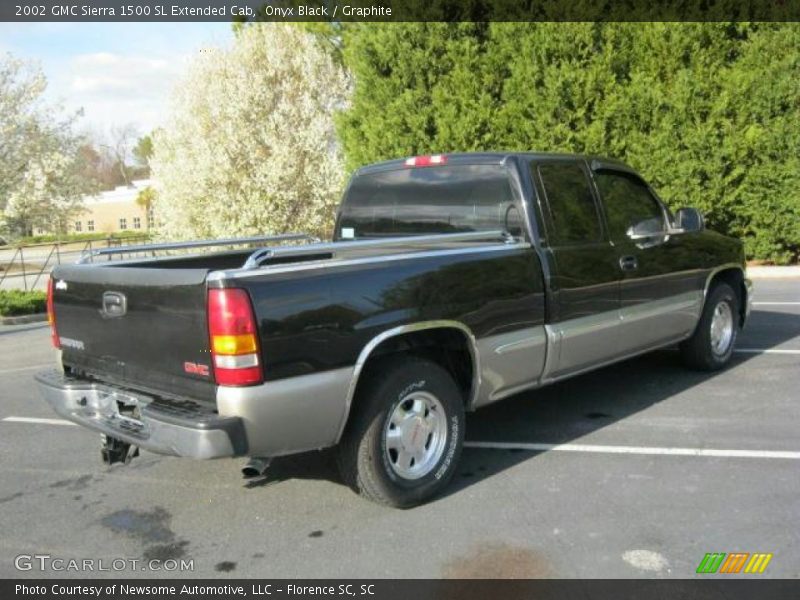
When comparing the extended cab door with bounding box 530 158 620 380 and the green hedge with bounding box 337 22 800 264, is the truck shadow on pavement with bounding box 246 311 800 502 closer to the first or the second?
the extended cab door with bounding box 530 158 620 380

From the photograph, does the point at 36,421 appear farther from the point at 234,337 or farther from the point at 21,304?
the point at 21,304

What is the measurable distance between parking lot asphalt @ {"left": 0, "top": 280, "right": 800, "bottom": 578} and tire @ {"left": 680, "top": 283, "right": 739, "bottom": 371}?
65 cm

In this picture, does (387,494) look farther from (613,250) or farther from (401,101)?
(401,101)

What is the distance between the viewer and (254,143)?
1788cm

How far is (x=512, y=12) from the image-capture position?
1491 cm

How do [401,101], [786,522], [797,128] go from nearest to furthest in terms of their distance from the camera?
[786,522] < [797,128] < [401,101]

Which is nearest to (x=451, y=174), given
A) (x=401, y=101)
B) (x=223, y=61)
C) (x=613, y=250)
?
(x=613, y=250)

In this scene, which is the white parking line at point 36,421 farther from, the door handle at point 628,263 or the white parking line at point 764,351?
the white parking line at point 764,351

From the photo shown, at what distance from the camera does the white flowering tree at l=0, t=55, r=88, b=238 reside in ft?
65.7

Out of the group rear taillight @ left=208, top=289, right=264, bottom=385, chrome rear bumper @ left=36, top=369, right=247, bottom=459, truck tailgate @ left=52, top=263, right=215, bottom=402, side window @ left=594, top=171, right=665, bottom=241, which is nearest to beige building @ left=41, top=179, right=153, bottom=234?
side window @ left=594, top=171, right=665, bottom=241

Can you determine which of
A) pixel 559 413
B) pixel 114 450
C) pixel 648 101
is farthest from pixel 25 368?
pixel 648 101

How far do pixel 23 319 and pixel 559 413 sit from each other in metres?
11.9
